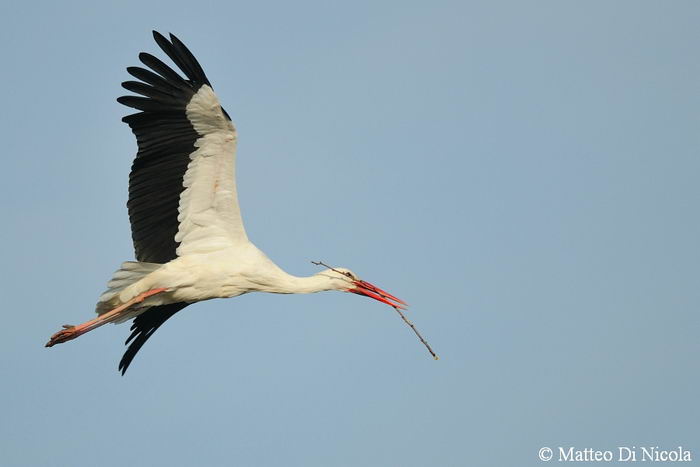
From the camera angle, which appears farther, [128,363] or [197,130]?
[128,363]

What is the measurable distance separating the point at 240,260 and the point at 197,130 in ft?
5.48

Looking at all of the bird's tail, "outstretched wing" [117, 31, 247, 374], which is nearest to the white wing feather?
"outstretched wing" [117, 31, 247, 374]

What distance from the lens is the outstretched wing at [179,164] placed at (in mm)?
17047

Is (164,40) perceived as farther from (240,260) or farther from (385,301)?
(385,301)

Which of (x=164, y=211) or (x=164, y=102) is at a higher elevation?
(x=164, y=102)

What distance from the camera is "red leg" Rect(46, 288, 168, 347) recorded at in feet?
56.7

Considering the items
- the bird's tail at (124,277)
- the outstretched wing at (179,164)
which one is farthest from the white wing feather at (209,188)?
the bird's tail at (124,277)

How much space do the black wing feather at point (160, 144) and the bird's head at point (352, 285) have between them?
2045mm

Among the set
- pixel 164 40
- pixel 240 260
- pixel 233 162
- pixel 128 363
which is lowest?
pixel 128 363

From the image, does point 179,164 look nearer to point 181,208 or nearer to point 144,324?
point 181,208

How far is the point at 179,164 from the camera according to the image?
56.7ft

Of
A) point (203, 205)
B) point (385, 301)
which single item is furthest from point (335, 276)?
point (203, 205)

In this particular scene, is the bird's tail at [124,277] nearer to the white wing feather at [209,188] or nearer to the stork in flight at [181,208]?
the stork in flight at [181,208]

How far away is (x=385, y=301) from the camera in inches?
718
